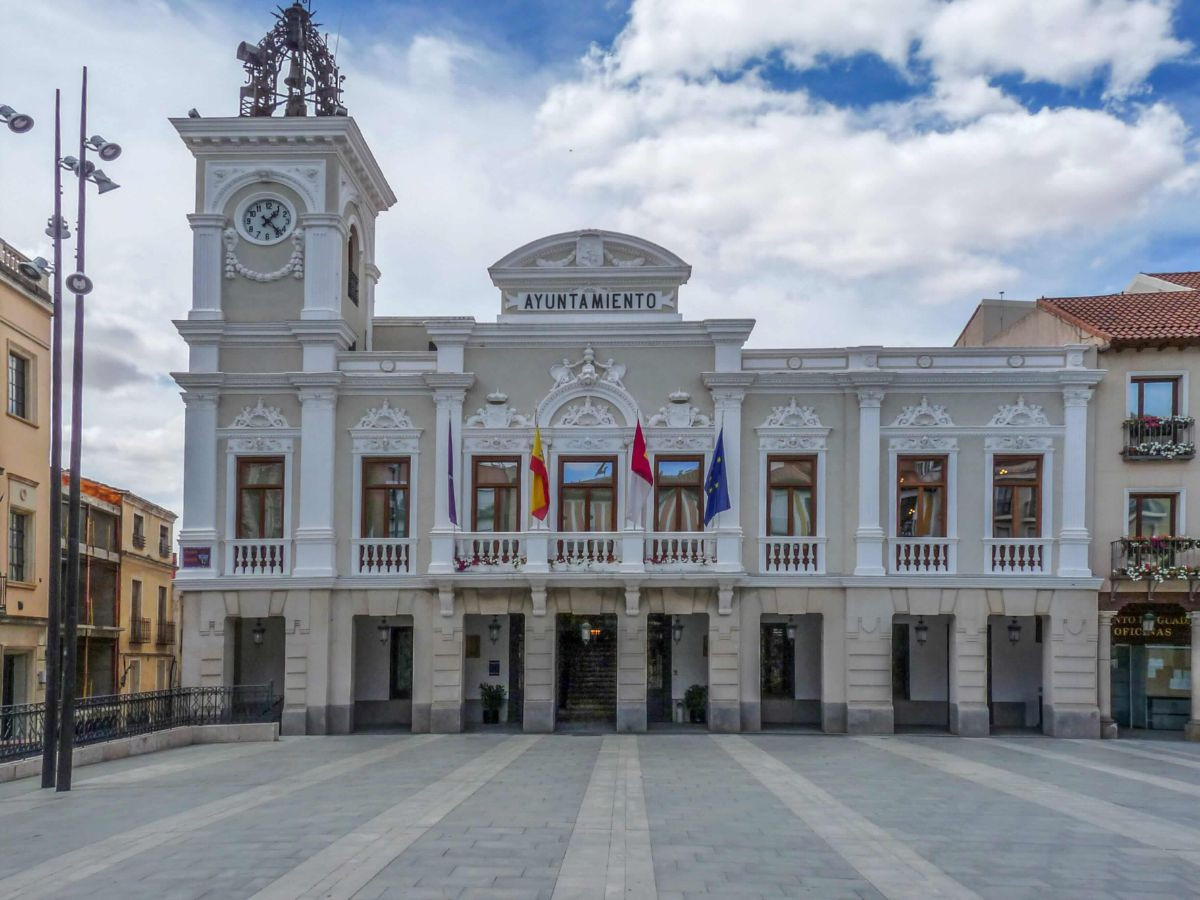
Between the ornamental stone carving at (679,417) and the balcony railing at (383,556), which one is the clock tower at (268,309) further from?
the ornamental stone carving at (679,417)

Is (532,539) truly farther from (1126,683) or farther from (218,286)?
(1126,683)

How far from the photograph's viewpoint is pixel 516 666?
29641 mm

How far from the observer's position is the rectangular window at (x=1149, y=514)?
27328 mm

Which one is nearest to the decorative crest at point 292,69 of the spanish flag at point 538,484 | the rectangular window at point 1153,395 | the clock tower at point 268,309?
the clock tower at point 268,309

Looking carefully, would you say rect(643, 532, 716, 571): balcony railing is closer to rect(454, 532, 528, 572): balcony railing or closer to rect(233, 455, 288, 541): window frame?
rect(454, 532, 528, 572): balcony railing

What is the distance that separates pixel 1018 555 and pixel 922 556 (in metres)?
2.13

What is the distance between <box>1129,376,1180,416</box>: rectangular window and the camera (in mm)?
27375

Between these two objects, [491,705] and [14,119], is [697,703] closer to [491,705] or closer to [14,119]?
[491,705]

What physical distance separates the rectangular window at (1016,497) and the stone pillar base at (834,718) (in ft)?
17.3

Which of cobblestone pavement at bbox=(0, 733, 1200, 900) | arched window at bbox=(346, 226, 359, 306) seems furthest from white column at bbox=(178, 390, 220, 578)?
cobblestone pavement at bbox=(0, 733, 1200, 900)

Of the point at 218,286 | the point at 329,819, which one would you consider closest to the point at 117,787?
the point at 329,819

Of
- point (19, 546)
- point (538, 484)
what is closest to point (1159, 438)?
point (538, 484)

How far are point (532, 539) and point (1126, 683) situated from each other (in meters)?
14.6

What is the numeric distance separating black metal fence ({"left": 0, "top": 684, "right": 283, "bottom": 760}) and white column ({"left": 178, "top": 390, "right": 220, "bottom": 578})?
9.67 feet
